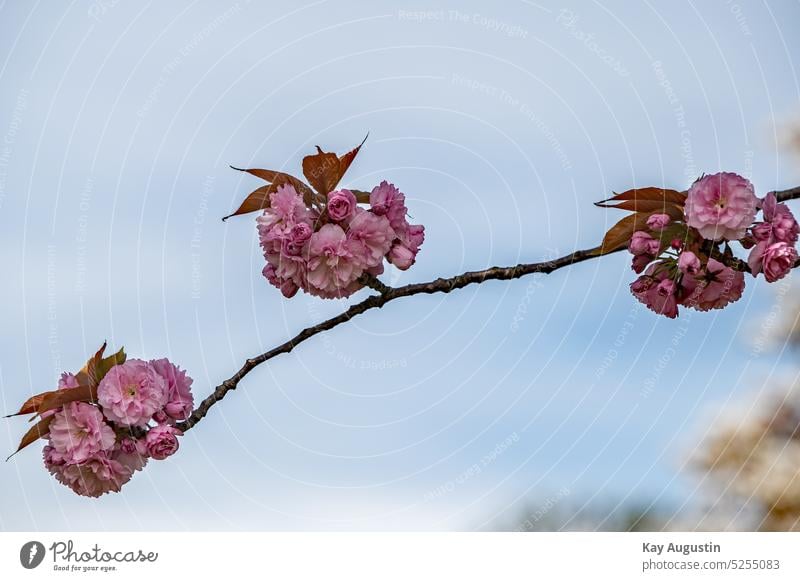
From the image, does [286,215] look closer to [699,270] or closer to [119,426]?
[119,426]

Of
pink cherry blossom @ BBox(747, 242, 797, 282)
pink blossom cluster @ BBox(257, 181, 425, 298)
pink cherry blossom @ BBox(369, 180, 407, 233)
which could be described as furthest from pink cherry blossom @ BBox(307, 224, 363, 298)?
pink cherry blossom @ BBox(747, 242, 797, 282)

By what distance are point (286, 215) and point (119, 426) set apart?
26.3 inches

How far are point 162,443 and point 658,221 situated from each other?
1.24 metres

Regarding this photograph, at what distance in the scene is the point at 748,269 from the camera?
6.58ft

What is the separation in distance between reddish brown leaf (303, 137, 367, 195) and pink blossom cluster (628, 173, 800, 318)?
662 mm

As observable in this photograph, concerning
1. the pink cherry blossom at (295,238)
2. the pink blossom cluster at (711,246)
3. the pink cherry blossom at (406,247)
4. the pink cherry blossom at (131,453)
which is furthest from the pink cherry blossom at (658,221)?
the pink cherry blossom at (131,453)

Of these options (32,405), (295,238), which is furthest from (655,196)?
(32,405)

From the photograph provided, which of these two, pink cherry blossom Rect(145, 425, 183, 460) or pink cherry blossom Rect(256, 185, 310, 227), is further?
pink cherry blossom Rect(145, 425, 183, 460)

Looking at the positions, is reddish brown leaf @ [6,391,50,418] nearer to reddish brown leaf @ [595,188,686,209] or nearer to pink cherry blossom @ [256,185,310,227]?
pink cherry blossom @ [256,185,310,227]

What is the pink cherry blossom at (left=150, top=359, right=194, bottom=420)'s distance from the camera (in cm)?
216

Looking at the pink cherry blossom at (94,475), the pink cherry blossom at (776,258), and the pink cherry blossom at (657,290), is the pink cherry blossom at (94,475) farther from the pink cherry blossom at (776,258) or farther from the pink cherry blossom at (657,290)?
the pink cherry blossom at (776,258)

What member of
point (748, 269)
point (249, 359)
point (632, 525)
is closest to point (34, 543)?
point (249, 359)

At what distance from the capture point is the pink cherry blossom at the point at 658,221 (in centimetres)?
199

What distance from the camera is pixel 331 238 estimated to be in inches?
77.0
